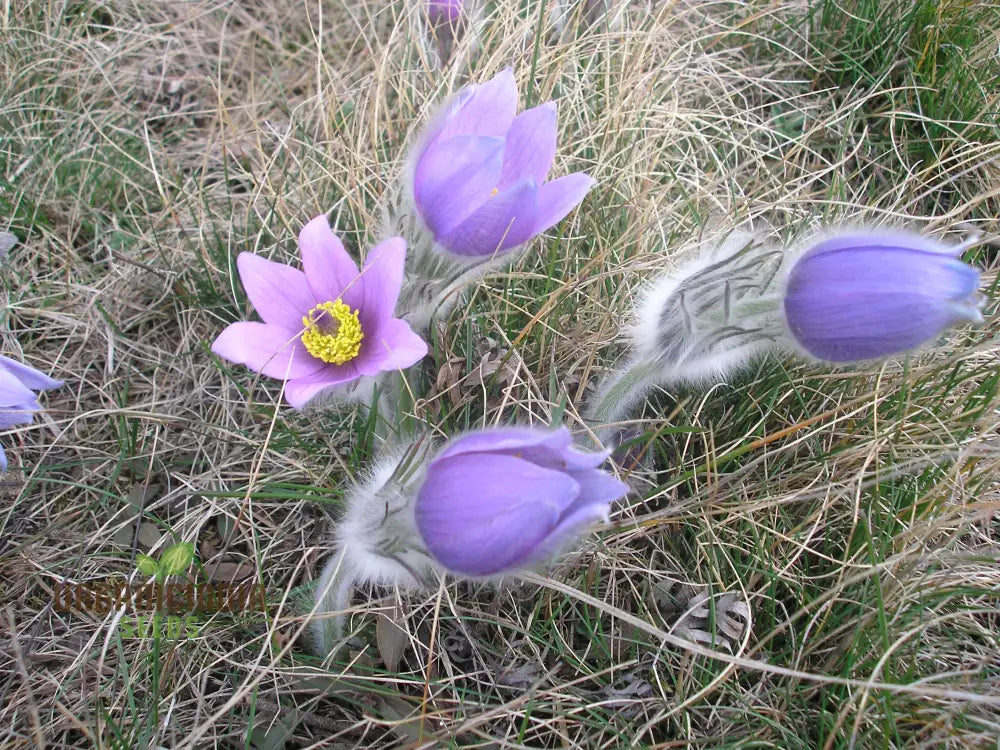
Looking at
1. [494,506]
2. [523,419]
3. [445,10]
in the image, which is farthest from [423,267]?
[445,10]

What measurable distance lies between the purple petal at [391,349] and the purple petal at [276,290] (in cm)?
16

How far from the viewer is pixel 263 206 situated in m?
1.90

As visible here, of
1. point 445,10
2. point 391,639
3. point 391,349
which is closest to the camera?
point 391,349

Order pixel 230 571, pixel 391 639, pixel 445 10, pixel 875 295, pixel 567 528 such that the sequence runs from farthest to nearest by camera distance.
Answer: pixel 445 10 → pixel 230 571 → pixel 391 639 → pixel 875 295 → pixel 567 528

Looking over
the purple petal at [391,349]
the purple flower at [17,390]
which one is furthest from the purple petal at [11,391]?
the purple petal at [391,349]

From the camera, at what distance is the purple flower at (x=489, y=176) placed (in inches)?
45.0

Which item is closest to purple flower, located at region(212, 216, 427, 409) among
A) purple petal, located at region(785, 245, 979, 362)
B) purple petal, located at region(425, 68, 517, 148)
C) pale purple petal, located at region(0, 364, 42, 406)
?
purple petal, located at region(425, 68, 517, 148)

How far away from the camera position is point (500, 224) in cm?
116

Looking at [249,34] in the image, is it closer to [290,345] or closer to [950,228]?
[290,345]

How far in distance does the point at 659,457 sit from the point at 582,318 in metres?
0.34

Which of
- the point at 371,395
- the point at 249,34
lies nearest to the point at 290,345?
the point at 371,395

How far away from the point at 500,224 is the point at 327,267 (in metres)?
0.36

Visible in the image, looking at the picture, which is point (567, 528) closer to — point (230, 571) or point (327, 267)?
point (327, 267)

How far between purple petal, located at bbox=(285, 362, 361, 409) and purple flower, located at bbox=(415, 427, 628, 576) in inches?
10.7
